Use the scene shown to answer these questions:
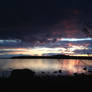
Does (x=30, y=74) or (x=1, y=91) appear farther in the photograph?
(x=30, y=74)

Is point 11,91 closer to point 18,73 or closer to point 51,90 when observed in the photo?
point 51,90

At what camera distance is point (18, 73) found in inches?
1090

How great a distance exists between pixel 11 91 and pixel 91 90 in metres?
8.28

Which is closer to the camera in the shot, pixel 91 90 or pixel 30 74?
pixel 91 90

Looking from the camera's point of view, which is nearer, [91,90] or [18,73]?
[91,90]

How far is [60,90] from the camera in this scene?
56.2 feet

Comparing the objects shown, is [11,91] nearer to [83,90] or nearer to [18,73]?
[83,90]

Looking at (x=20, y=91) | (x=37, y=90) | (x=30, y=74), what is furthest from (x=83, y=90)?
(x=30, y=74)

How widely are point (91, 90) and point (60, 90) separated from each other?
3.23m

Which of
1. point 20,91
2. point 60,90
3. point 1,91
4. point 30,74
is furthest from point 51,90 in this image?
point 30,74

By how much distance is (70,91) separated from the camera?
16.6 m

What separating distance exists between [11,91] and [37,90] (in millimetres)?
2705

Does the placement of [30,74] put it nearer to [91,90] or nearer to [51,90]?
[51,90]

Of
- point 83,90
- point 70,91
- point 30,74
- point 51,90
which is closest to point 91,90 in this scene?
point 83,90
